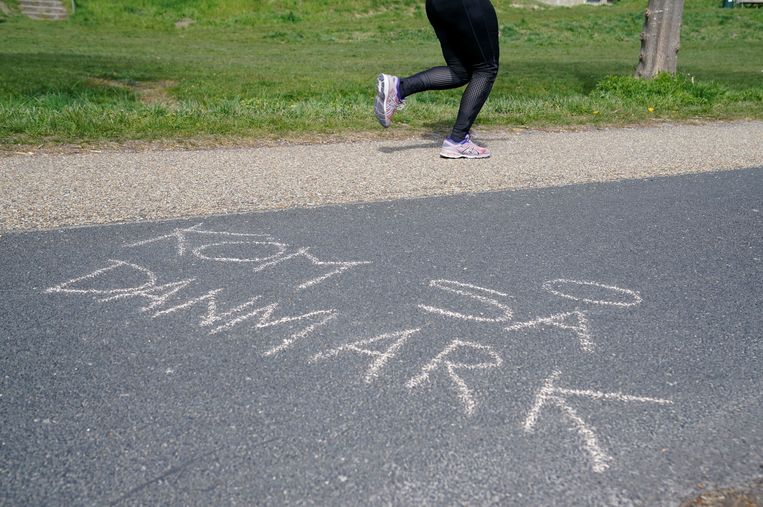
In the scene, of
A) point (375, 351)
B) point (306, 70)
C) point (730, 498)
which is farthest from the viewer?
point (306, 70)

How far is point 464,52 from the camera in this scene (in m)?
5.98

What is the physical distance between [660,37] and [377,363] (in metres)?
9.40

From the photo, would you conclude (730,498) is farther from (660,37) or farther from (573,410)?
(660,37)

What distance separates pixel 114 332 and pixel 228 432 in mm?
909

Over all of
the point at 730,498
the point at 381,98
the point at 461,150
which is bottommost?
the point at 730,498

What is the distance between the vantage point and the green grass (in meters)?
7.58

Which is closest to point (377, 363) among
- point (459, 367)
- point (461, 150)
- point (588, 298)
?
point (459, 367)

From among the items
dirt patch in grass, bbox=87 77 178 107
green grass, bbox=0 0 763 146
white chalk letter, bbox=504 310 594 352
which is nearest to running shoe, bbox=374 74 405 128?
green grass, bbox=0 0 763 146

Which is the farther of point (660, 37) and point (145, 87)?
point (145, 87)

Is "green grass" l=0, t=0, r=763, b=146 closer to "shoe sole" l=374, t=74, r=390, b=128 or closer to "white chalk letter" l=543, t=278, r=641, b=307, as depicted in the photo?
"shoe sole" l=374, t=74, r=390, b=128

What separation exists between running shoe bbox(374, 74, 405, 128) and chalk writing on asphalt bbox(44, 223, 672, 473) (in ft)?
7.42

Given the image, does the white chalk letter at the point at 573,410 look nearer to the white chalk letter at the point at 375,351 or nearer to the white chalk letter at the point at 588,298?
the white chalk letter at the point at 375,351

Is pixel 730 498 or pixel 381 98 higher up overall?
pixel 381 98

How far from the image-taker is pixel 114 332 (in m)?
3.03
